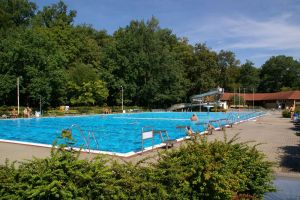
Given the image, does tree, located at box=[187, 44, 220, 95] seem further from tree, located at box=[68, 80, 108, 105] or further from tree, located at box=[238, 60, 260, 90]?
tree, located at box=[238, 60, 260, 90]

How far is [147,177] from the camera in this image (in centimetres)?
489

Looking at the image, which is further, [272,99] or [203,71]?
[272,99]

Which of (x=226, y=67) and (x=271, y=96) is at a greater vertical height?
(x=226, y=67)

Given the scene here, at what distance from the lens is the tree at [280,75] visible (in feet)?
299

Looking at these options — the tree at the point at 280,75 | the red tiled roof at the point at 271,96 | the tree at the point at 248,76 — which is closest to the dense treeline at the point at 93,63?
the red tiled roof at the point at 271,96

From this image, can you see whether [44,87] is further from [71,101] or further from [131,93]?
[131,93]

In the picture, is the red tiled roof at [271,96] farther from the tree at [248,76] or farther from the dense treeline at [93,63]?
the tree at [248,76]

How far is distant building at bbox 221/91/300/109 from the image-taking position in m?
73.3

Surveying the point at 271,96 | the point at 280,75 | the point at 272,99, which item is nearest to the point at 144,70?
the point at 272,99

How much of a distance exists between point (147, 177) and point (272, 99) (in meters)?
79.0

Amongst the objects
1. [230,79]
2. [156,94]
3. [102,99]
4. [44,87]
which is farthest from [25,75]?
[230,79]

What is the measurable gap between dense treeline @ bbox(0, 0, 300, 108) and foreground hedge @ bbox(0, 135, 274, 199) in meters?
41.4

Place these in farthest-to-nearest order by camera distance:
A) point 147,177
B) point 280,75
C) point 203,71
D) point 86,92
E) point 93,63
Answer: point 280,75
point 203,71
point 93,63
point 86,92
point 147,177

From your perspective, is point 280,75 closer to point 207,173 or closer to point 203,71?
point 203,71
